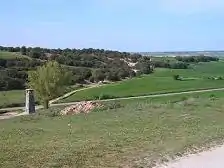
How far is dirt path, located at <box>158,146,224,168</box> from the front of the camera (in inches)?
601

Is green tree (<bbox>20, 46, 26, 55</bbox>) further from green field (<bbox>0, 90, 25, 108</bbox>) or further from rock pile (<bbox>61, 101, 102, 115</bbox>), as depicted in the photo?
rock pile (<bbox>61, 101, 102, 115</bbox>)

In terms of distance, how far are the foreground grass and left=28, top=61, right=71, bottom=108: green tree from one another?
34.3 meters

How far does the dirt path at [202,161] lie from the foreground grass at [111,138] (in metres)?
0.60

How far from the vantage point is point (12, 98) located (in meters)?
80.3

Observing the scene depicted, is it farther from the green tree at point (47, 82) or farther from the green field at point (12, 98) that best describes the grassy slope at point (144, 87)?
the green tree at point (47, 82)

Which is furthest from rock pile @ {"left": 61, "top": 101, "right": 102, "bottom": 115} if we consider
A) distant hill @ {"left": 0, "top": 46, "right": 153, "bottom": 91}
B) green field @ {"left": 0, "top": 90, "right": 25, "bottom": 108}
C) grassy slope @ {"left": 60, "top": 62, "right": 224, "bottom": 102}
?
distant hill @ {"left": 0, "top": 46, "right": 153, "bottom": 91}

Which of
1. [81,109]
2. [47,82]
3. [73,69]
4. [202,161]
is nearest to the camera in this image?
[202,161]

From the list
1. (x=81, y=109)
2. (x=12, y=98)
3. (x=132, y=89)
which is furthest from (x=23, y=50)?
(x=81, y=109)

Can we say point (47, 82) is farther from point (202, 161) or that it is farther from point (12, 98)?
point (202, 161)

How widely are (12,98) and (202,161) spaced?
66915mm

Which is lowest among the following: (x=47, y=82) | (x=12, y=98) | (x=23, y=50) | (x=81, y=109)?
(x=12, y=98)

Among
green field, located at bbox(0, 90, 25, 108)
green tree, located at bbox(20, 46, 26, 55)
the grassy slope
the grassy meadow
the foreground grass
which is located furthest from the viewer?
Result: green tree, located at bbox(20, 46, 26, 55)

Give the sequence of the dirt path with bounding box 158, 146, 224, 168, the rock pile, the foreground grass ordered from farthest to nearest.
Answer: the rock pile
the dirt path with bounding box 158, 146, 224, 168
the foreground grass

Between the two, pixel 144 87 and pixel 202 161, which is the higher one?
pixel 202 161
